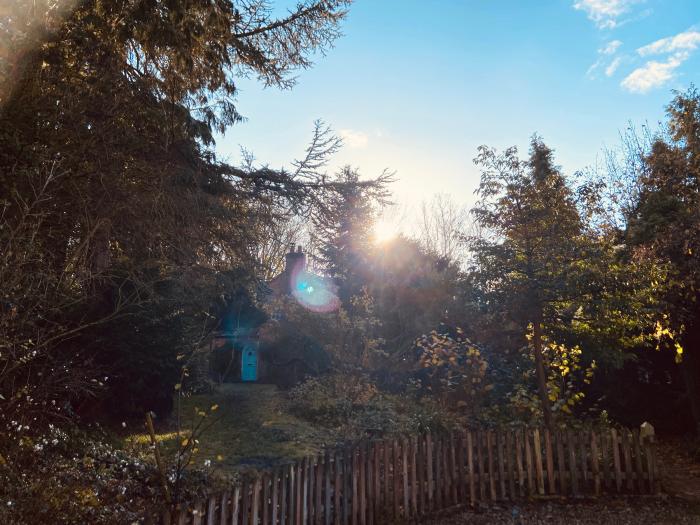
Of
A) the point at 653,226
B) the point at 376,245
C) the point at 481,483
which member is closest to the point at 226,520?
the point at 481,483

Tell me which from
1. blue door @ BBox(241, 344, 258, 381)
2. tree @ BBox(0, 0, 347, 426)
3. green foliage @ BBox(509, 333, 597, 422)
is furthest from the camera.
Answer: blue door @ BBox(241, 344, 258, 381)

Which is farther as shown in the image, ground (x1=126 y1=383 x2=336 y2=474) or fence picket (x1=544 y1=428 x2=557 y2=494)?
ground (x1=126 y1=383 x2=336 y2=474)

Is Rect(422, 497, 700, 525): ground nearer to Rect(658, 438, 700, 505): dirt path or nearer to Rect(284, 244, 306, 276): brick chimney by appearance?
Rect(658, 438, 700, 505): dirt path

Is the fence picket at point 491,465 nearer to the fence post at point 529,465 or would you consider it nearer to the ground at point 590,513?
the ground at point 590,513

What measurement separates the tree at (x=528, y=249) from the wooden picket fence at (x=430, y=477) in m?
1.61

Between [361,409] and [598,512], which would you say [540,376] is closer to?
[598,512]

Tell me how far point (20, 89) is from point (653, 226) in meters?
11.3

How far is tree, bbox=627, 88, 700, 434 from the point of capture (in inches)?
377

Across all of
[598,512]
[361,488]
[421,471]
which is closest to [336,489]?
[361,488]

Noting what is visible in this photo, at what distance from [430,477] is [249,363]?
1879 centimetres

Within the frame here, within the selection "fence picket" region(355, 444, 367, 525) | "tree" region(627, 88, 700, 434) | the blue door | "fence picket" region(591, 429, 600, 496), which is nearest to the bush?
"fence picket" region(355, 444, 367, 525)

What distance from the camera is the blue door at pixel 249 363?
2388 centimetres

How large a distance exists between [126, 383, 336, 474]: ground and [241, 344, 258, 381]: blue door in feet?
30.5

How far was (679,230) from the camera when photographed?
9570 millimetres
